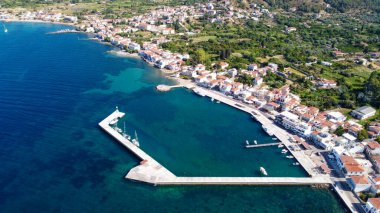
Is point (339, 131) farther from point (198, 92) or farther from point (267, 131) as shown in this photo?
point (198, 92)

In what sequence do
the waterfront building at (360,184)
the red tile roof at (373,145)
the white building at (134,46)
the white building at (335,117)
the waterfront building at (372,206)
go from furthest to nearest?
the white building at (134,46)
the white building at (335,117)
the red tile roof at (373,145)
the waterfront building at (360,184)
the waterfront building at (372,206)

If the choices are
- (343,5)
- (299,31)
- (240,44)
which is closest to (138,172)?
(240,44)

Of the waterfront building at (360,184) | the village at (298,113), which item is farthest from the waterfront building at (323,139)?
the waterfront building at (360,184)

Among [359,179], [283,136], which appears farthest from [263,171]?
[359,179]

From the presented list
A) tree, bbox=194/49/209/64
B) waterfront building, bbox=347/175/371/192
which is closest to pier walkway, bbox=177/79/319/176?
waterfront building, bbox=347/175/371/192

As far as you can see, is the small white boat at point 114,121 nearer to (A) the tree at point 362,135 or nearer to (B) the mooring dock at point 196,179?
(B) the mooring dock at point 196,179

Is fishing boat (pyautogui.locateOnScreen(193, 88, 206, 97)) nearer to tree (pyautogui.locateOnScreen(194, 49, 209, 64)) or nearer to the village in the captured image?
the village
